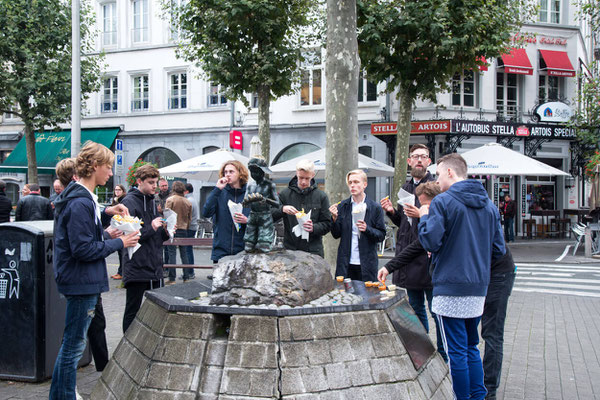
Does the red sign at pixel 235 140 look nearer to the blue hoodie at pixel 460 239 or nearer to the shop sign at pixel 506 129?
the shop sign at pixel 506 129

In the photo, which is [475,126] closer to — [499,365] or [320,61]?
[320,61]

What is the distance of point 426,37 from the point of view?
15.6 metres

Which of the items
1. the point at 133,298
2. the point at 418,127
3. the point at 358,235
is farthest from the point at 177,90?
the point at 358,235

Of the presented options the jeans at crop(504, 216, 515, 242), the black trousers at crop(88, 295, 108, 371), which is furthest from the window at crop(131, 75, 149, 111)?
the black trousers at crop(88, 295, 108, 371)

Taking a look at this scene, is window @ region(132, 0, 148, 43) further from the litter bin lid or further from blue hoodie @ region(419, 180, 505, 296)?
blue hoodie @ region(419, 180, 505, 296)

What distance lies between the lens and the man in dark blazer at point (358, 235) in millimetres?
5664

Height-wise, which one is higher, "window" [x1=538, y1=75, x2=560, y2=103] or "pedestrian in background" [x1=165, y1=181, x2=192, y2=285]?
"window" [x1=538, y1=75, x2=560, y2=103]

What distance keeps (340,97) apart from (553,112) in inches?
708

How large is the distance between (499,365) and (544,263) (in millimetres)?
11945

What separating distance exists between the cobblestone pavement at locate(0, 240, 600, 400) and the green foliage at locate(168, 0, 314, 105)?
6.61 m

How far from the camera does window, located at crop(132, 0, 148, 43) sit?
27.5 metres

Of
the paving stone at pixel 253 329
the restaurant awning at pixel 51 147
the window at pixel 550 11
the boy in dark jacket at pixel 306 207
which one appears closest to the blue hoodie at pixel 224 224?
the boy in dark jacket at pixel 306 207

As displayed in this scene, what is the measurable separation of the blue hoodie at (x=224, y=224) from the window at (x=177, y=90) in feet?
70.4

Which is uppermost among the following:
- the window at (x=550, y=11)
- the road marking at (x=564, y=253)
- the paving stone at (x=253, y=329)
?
the window at (x=550, y=11)
